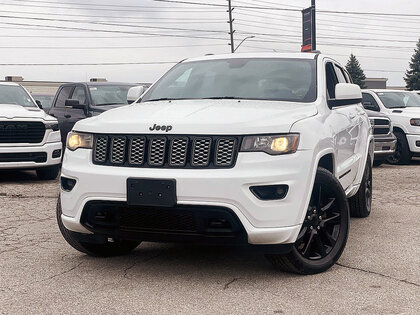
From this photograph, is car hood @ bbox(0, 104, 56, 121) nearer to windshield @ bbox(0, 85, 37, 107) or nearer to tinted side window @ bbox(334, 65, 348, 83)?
windshield @ bbox(0, 85, 37, 107)

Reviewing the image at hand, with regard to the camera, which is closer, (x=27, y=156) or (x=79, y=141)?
(x=79, y=141)

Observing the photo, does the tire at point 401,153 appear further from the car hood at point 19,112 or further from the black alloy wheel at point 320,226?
the black alloy wheel at point 320,226

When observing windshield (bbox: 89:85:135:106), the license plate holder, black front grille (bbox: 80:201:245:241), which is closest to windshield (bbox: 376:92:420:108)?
windshield (bbox: 89:85:135:106)

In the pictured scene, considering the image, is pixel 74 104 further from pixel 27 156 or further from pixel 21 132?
pixel 27 156

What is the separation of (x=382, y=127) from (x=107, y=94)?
17.9 ft

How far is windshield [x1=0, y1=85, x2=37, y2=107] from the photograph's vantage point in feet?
35.6

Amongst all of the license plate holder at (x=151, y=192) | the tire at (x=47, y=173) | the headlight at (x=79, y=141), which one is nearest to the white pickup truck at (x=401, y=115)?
the tire at (x=47, y=173)

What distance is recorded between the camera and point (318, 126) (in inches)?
174

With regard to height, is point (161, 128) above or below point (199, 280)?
above

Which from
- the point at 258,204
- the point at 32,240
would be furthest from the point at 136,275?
the point at 32,240

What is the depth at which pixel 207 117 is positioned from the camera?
4.12 metres

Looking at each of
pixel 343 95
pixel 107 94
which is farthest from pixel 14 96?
pixel 343 95

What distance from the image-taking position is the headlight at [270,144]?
3947 mm

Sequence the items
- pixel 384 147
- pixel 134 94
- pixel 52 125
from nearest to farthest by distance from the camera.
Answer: pixel 134 94, pixel 52 125, pixel 384 147
